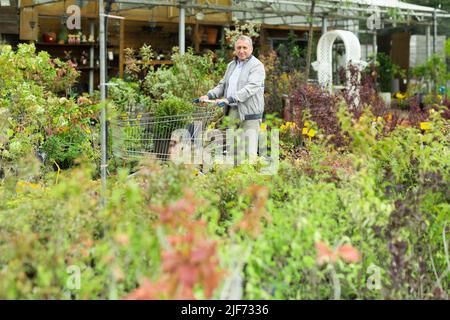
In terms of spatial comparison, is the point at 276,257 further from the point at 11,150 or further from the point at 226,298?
the point at 11,150

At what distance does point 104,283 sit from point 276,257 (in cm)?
71

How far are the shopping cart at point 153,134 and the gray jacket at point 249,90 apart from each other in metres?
0.24

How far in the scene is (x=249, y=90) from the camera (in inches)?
266

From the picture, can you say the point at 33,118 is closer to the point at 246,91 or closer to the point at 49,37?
the point at 246,91

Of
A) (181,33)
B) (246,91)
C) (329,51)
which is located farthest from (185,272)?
(181,33)

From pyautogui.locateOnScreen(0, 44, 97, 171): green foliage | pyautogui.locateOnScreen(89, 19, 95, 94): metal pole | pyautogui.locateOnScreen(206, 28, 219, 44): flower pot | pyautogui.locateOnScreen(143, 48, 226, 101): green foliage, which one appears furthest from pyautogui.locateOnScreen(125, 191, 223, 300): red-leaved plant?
pyautogui.locateOnScreen(206, 28, 219, 44): flower pot

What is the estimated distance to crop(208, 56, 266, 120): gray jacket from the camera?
22.2ft

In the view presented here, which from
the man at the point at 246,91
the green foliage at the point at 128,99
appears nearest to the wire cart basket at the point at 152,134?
the man at the point at 246,91

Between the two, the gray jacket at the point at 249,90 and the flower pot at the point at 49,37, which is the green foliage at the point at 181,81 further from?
the flower pot at the point at 49,37

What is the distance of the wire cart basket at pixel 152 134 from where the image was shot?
6.87 metres

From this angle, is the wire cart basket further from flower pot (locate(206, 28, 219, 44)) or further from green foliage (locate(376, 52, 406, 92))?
green foliage (locate(376, 52, 406, 92))

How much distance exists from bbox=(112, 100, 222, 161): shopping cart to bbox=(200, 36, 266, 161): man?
0.20 metres
